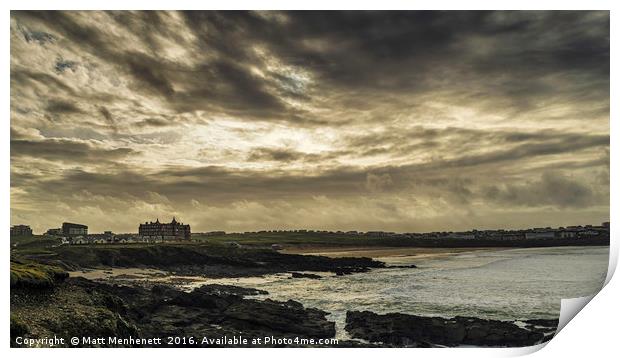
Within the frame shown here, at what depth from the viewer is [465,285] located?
28.1 feet

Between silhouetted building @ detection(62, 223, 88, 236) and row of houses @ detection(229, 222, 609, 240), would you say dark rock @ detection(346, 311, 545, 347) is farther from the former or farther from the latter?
silhouetted building @ detection(62, 223, 88, 236)

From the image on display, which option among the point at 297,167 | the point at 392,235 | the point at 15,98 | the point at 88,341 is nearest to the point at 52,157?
the point at 15,98

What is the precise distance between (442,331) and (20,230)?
8.21m

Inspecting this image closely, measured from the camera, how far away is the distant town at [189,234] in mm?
8148

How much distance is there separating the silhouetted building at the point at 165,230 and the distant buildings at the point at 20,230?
2017 millimetres

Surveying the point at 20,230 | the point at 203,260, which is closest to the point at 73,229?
the point at 20,230

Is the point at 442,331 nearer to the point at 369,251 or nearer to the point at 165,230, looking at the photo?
the point at 369,251

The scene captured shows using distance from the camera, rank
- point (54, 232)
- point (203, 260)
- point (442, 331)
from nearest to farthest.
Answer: point (442, 331)
point (54, 232)
point (203, 260)

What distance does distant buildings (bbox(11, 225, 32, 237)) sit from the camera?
793 cm

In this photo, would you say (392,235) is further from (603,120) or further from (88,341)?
(88,341)

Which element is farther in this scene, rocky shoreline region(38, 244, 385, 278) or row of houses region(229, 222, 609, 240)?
rocky shoreline region(38, 244, 385, 278)

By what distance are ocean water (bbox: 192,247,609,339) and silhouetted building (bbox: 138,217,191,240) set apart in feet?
4.03

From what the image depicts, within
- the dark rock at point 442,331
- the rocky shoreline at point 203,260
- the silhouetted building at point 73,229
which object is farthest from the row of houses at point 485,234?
the silhouetted building at point 73,229

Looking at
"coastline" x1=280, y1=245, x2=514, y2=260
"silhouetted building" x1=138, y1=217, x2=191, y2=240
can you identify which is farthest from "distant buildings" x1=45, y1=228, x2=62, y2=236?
"coastline" x1=280, y1=245, x2=514, y2=260
